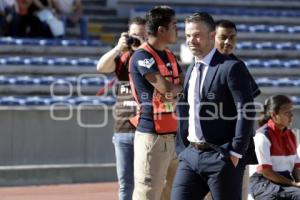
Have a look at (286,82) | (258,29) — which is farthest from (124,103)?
(258,29)

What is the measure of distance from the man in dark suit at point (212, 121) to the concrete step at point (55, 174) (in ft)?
19.8

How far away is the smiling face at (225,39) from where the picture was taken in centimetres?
709

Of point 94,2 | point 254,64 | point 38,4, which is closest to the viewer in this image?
point 38,4

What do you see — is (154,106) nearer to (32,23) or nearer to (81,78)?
(81,78)

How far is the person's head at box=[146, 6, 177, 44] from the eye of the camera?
670 cm

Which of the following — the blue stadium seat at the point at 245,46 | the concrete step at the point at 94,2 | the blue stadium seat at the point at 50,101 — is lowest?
the blue stadium seat at the point at 50,101

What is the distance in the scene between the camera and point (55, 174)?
39.1 ft

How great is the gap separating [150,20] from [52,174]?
18.4ft

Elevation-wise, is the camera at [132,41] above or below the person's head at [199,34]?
below

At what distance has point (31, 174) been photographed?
1182cm

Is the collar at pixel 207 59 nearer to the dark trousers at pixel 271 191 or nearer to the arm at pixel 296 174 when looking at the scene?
the dark trousers at pixel 271 191

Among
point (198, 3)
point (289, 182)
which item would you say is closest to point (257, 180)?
point (289, 182)

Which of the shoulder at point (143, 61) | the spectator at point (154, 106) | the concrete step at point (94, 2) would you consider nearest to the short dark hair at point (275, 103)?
the spectator at point (154, 106)

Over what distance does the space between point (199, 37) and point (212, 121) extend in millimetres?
576
